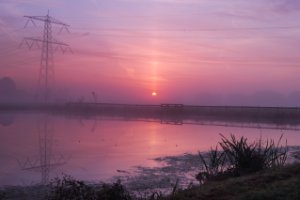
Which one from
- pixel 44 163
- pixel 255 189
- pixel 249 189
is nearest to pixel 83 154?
pixel 44 163

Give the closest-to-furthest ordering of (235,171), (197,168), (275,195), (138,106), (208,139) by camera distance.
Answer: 1. (275,195)
2. (235,171)
3. (197,168)
4. (208,139)
5. (138,106)

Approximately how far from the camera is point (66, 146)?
77.8 ft

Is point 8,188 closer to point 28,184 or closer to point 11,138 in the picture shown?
point 28,184

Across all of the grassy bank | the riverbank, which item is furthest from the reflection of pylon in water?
the grassy bank

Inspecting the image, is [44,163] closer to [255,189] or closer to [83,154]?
[83,154]

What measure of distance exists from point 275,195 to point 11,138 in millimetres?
21754

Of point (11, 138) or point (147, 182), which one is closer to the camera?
point (147, 182)

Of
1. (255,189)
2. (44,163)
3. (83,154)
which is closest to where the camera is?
(255,189)

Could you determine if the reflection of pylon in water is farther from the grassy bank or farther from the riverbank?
the grassy bank

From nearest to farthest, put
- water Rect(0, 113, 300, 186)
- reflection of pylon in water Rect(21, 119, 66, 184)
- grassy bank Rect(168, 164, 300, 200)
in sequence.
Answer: grassy bank Rect(168, 164, 300, 200)
water Rect(0, 113, 300, 186)
reflection of pylon in water Rect(21, 119, 66, 184)

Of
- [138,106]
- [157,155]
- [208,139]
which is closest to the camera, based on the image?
[157,155]

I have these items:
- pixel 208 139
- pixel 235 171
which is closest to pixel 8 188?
pixel 235 171

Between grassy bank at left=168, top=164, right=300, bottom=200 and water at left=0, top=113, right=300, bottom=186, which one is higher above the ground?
grassy bank at left=168, top=164, right=300, bottom=200

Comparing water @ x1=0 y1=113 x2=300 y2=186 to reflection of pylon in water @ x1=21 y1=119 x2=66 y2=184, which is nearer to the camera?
water @ x1=0 y1=113 x2=300 y2=186
